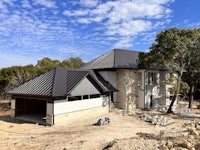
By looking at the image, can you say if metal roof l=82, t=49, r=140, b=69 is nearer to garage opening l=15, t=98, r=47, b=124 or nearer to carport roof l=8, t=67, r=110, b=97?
carport roof l=8, t=67, r=110, b=97

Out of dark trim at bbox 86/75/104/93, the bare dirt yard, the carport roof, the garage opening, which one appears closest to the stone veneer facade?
dark trim at bbox 86/75/104/93

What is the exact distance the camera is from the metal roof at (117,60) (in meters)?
32.4

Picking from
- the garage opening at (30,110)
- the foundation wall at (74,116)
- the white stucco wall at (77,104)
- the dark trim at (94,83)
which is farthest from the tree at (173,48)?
the garage opening at (30,110)

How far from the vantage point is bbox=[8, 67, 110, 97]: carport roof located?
74.5ft

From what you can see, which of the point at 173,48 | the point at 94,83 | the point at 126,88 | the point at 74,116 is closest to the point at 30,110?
the point at 74,116

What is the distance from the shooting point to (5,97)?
141ft

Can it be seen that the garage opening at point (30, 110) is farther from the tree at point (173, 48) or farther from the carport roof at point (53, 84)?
the tree at point (173, 48)

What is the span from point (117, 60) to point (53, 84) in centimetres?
1222

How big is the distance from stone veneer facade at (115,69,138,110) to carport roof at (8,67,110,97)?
19.3 feet

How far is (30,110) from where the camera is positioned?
2762 cm

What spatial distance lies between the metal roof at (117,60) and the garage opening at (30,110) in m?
9.57

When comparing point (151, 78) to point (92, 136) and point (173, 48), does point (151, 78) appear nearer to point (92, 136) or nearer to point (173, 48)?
point (173, 48)

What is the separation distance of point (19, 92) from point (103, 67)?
12116mm

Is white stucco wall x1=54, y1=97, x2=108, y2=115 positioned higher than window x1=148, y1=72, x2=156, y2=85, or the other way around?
window x1=148, y1=72, x2=156, y2=85
